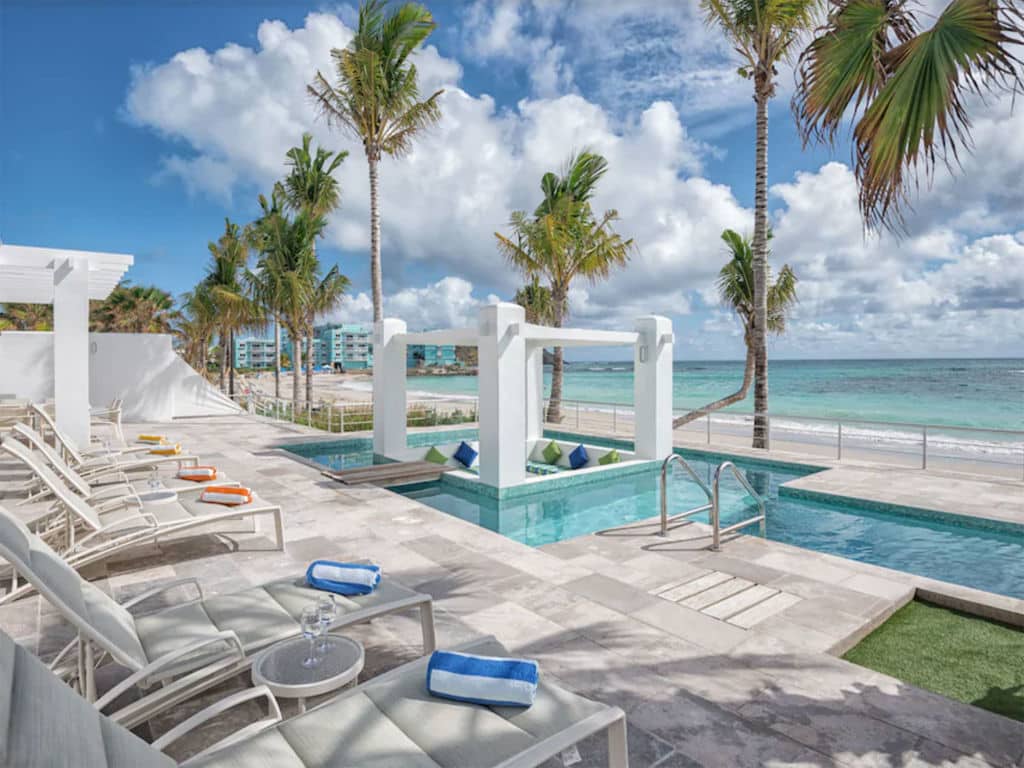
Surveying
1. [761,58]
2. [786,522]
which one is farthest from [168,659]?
[761,58]

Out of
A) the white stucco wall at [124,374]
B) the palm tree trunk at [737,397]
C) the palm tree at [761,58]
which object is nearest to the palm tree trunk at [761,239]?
the palm tree at [761,58]

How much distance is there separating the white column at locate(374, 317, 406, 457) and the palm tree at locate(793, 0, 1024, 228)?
9469mm

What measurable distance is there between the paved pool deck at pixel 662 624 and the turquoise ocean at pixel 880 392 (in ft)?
53.2

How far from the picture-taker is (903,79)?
7.95 ft

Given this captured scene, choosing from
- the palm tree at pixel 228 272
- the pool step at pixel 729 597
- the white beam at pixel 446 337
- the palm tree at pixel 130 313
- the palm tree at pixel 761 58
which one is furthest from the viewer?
the palm tree at pixel 130 313

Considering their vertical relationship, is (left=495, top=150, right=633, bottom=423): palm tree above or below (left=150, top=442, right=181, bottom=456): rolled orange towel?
above

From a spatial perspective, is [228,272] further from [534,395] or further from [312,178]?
[534,395]

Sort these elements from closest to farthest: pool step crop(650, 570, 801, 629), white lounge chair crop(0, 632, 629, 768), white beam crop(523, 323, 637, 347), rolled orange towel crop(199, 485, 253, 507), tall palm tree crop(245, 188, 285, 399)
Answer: white lounge chair crop(0, 632, 629, 768) < pool step crop(650, 570, 801, 629) < rolled orange towel crop(199, 485, 253, 507) < white beam crop(523, 323, 637, 347) < tall palm tree crop(245, 188, 285, 399)

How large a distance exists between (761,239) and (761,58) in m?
3.55

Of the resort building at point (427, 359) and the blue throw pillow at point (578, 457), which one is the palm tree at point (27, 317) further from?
the resort building at point (427, 359)

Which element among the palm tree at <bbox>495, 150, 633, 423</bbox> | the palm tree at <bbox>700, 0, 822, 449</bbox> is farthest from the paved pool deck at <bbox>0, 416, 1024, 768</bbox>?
the palm tree at <bbox>495, 150, 633, 423</bbox>

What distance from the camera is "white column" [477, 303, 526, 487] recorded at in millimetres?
8945

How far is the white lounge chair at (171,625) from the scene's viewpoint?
7.69ft

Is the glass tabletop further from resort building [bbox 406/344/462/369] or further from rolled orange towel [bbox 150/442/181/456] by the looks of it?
resort building [bbox 406/344/462/369]
